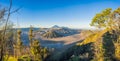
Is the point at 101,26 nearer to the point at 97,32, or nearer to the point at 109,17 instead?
the point at 109,17

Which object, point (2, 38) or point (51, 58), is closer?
point (2, 38)

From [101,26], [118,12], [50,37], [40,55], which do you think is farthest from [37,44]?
[50,37]

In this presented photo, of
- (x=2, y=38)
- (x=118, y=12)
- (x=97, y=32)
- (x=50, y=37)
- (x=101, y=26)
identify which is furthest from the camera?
(x=50, y=37)

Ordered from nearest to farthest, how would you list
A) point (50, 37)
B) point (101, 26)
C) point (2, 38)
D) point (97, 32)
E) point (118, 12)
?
point (2, 38)
point (118, 12)
point (101, 26)
point (97, 32)
point (50, 37)

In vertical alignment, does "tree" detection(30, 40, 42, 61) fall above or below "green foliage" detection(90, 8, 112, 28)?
below

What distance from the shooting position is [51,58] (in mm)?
57688

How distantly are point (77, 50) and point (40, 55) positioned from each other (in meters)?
11.6

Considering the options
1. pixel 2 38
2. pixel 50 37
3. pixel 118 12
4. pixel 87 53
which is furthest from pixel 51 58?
pixel 50 37

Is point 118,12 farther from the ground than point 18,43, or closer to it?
farther from the ground

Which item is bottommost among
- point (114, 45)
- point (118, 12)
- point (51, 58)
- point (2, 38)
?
point (51, 58)

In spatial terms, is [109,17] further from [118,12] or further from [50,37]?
[50,37]

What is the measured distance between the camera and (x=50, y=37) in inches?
5566

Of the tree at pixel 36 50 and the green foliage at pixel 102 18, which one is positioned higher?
the green foliage at pixel 102 18

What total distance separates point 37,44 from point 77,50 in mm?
12939
